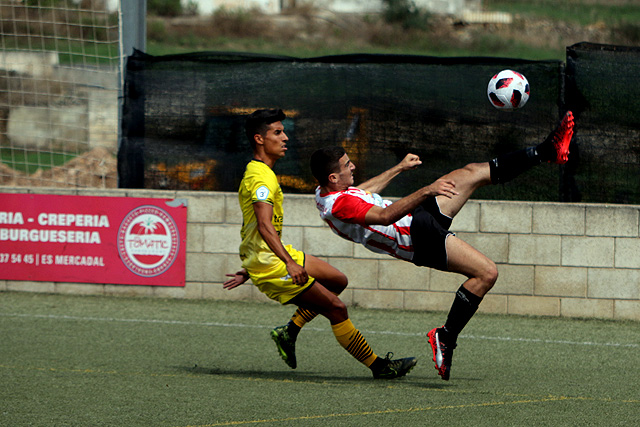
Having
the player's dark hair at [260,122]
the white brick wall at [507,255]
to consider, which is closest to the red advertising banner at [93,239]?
the white brick wall at [507,255]

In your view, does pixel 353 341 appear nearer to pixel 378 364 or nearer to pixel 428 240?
pixel 378 364

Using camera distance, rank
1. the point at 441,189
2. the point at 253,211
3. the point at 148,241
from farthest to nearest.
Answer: the point at 148,241
the point at 253,211
the point at 441,189

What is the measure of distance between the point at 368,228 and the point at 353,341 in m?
0.82

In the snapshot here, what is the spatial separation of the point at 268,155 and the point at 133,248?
403 cm

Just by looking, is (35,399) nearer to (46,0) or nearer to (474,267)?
(474,267)

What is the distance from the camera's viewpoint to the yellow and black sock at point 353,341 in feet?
21.3

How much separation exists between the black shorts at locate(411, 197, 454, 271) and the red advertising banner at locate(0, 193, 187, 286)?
4.07 m

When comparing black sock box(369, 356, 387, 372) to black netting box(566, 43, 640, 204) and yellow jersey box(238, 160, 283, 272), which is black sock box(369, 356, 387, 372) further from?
black netting box(566, 43, 640, 204)

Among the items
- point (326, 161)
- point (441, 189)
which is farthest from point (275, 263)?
point (441, 189)

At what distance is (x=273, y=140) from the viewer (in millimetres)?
6465

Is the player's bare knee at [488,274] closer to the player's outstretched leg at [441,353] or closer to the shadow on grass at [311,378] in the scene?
the player's outstretched leg at [441,353]

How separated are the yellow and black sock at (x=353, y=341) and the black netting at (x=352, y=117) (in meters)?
3.48

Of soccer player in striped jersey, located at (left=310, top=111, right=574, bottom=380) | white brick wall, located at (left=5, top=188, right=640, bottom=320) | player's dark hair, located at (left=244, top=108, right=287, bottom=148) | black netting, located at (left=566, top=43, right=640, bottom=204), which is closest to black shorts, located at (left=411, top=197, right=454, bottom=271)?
soccer player in striped jersey, located at (left=310, top=111, right=574, bottom=380)

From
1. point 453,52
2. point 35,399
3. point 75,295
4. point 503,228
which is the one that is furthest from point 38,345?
point 453,52
